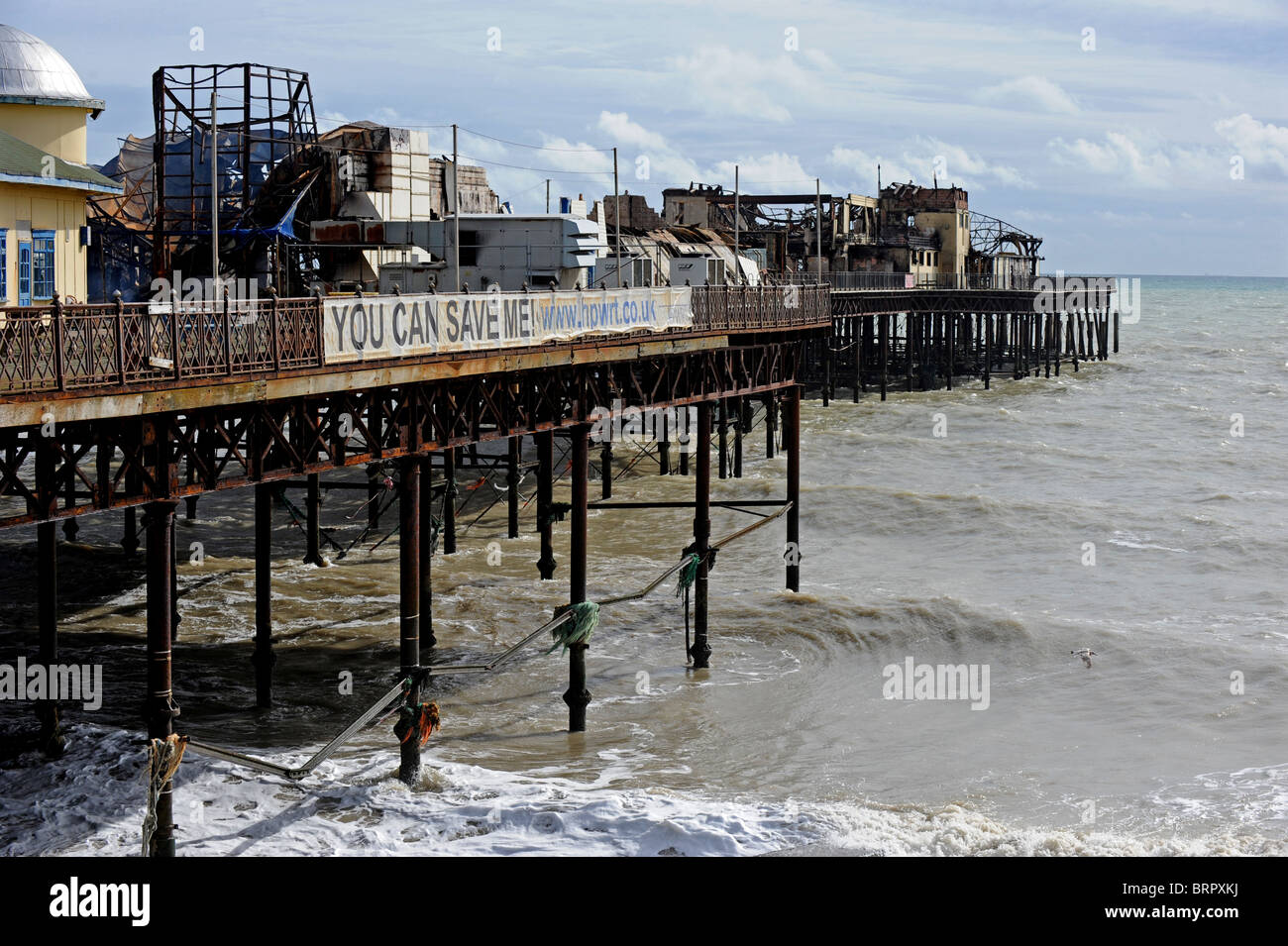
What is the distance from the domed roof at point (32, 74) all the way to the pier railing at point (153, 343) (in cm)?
1285

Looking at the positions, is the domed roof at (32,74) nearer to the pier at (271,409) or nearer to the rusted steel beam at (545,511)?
the pier at (271,409)

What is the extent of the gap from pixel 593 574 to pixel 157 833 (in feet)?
60.6

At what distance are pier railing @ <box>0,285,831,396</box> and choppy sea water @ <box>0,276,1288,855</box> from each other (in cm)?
555

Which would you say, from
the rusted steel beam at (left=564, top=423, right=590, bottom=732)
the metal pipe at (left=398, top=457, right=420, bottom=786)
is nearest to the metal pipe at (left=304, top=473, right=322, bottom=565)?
the rusted steel beam at (left=564, top=423, right=590, bottom=732)

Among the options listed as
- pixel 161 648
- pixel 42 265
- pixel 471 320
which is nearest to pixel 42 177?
pixel 42 265

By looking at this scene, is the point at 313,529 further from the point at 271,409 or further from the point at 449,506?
the point at 271,409

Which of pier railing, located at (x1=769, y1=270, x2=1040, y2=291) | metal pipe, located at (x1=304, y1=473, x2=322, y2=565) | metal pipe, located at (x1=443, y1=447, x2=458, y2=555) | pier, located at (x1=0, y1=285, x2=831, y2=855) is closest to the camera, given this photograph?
pier, located at (x1=0, y1=285, x2=831, y2=855)

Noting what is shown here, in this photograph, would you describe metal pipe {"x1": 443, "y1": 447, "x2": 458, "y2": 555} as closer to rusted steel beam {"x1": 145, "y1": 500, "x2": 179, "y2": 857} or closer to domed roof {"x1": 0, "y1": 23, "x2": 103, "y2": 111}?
domed roof {"x1": 0, "y1": 23, "x2": 103, "y2": 111}

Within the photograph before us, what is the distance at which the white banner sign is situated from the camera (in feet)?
59.7

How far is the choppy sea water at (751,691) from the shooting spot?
18562mm

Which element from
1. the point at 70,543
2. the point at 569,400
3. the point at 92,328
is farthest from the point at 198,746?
the point at 70,543

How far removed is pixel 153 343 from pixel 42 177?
859 cm

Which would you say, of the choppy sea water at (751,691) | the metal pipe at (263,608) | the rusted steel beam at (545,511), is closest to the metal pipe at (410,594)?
the choppy sea water at (751,691)

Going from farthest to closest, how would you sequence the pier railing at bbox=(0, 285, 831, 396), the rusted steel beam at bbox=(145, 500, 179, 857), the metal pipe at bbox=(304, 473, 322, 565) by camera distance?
the metal pipe at bbox=(304, 473, 322, 565) < the rusted steel beam at bbox=(145, 500, 179, 857) < the pier railing at bbox=(0, 285, 831, 396)
